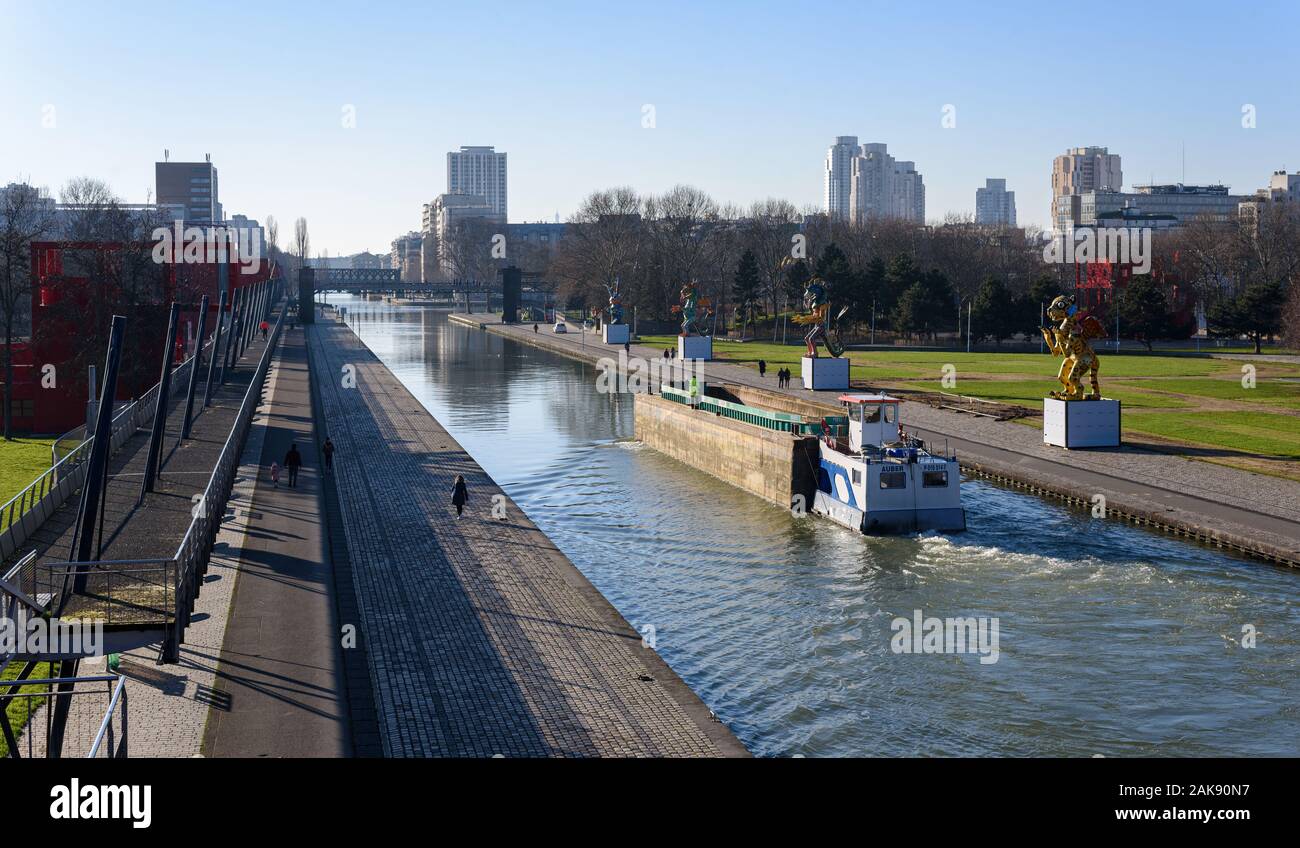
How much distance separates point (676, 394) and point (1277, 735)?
36872 mm

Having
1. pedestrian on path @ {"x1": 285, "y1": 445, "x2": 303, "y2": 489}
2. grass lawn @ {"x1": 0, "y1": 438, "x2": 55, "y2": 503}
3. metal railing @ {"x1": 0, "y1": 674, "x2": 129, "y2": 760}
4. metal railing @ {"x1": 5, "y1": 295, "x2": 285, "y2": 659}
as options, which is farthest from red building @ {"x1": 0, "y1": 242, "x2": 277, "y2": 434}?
metal railing @ {"x1": 0, "y1": 674, "x2": 129, "y2": 760}

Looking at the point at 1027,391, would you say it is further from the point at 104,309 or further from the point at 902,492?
the point at 104,309

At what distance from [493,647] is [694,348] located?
67558 millimetres

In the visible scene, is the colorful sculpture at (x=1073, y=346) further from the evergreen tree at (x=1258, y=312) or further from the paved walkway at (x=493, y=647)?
the evergreen tree at (x=1258, y=312)

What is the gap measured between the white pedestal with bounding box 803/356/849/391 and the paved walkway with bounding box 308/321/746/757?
31.0m

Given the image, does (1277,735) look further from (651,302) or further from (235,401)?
Result: (651,302)

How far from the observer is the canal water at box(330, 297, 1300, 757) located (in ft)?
66.5

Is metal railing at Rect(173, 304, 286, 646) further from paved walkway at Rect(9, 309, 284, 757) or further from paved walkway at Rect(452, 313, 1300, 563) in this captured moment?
paved walkway at Rect(452, 313, 1300, 563)

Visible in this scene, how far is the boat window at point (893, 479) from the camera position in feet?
115

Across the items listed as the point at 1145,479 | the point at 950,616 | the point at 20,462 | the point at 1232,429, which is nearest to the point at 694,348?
the point at 1232,429

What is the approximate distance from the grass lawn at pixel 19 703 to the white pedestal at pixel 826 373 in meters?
52.3

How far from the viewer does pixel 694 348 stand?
89.2 meters
